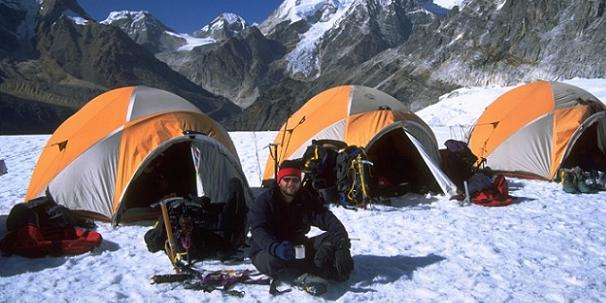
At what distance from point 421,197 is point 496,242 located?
342 cm

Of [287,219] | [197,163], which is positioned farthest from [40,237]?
[287,219]

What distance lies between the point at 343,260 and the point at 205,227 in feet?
8.18

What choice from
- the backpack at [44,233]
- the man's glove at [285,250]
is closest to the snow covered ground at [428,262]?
the backpack at [44,233]

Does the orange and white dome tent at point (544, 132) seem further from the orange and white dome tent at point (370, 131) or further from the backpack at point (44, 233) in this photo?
the backpack at point (44, 233)

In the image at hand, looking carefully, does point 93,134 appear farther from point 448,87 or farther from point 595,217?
point 448,87

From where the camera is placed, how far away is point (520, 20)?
113812mm

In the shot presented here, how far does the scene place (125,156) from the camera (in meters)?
9.52

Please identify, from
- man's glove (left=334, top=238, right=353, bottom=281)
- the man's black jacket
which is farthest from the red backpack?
man's glove (left=334, top=238, right=353, bottom=281)

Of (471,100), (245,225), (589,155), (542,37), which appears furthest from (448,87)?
(245,225)

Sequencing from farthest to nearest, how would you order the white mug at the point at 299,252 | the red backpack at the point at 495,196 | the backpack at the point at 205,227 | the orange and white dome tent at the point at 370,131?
1. the orange and white dome tent at the point at 370,131
2. the red backpack at the point at 495,196
3. the backpack at the point at 205,227
4. the white mug at the point at 299,252

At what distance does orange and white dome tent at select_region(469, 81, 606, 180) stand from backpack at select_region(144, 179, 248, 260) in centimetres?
814

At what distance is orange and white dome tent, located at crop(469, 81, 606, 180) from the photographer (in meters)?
12.4

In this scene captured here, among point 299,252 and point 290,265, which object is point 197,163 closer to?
point 290,265

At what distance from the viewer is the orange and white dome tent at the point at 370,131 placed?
38.5ft
